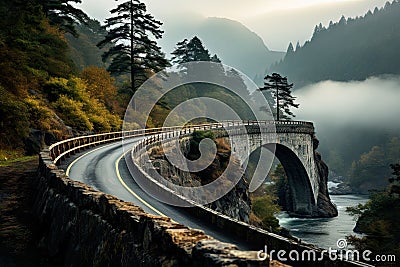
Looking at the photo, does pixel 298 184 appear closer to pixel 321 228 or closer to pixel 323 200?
pixel 323 200

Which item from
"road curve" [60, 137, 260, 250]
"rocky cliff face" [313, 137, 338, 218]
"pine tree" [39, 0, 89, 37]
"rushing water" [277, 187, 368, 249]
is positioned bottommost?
"rushing water" [277, 187, 368, 249]

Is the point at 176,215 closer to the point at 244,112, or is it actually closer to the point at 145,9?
the point at 145,9

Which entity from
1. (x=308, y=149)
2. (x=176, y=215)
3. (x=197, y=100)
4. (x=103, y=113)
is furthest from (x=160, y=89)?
(x=176, y=215)

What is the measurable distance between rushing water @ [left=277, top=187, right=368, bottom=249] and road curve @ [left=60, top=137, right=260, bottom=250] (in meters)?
27.3

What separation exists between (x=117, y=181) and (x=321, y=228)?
4371 cm

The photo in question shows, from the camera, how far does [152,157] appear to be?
30.3m

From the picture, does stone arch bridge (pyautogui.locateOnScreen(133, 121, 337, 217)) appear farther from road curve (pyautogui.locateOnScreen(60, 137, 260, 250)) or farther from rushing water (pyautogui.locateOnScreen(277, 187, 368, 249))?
road curve (pyautogui.locateOnScreen(60, 137, 260, 250))

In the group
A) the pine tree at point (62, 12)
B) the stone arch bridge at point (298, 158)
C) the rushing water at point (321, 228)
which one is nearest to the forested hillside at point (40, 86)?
the pine tree at point (62, 12)

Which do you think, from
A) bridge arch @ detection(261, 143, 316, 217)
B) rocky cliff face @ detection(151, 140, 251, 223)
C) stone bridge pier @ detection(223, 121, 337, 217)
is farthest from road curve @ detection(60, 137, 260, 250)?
bridge arch @ detection(261, 143, 316, 217)

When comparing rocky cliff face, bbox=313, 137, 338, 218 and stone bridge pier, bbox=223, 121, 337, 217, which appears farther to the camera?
rocky cliff face, bbox=313, 137, 338, 218

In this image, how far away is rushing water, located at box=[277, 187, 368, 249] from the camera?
48031 millimetres

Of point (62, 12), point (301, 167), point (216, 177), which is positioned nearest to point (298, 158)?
point (301, 167)

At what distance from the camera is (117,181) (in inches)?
802

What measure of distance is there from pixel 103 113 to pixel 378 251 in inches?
1190
